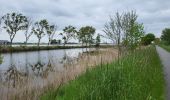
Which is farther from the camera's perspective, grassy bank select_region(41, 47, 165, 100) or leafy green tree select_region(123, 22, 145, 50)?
leafy green tree select_region(123, 22, 145, 50)

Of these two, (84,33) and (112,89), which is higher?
(84,33)

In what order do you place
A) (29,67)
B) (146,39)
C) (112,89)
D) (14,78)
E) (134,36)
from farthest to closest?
(146,39), (29,67), (134,36), (14,78), (112,89)

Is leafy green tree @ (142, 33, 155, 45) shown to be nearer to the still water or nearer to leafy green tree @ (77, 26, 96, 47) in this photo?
the still water

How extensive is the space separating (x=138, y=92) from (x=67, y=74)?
25.4 feet

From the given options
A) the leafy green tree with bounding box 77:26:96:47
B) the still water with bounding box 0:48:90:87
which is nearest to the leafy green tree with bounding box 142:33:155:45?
the still water with bounding box 0:48:90:87

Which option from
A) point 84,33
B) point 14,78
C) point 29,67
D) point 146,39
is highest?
point 84,33

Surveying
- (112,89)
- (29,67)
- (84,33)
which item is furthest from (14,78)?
(84,33)

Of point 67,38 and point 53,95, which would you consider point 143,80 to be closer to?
point 53,95

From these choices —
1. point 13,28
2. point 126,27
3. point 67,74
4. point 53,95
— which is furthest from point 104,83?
point 13,28

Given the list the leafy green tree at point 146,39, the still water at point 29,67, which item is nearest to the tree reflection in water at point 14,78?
the still water at point 29,67

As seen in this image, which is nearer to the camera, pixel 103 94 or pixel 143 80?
pixel 103 94

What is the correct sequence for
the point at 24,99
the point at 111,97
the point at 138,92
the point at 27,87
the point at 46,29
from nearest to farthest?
1. the point at 111,97
2. the point at 138,92
3. the point at 24,99
4. the point at 27,87
5. the point at 46,29

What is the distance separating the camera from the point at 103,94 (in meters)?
10.0

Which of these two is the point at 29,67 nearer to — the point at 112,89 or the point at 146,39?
the point at 112,89
